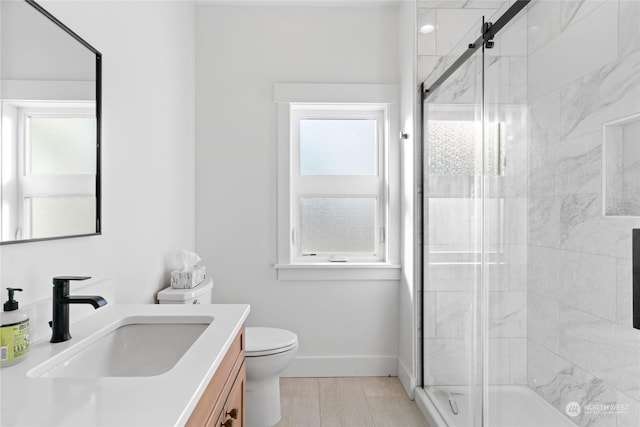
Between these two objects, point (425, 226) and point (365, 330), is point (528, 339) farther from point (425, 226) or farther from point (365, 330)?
point (365, 330)

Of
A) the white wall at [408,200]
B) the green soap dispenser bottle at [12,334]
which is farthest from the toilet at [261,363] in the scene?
the green soap dispenser bottle at [12,334]

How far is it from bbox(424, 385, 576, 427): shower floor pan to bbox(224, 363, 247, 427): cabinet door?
914 mm

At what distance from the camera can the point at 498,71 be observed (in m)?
1.57

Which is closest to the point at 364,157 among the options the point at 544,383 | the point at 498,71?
the point at 498,71

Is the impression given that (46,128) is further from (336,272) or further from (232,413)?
(336,272)

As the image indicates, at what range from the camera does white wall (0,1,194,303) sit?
1.35 m

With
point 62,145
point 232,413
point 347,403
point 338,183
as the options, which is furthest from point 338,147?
point 232,413

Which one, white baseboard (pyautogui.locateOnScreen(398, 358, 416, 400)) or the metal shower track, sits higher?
the metal shower track

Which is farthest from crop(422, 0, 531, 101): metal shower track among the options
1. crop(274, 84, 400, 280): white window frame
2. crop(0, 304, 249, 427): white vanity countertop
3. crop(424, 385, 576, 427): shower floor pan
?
crop(0, 304, 249, 427): white vanity countertop

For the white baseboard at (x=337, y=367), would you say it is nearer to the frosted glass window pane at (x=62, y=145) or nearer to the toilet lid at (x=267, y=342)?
the toilet lid at (x=267, y=342)

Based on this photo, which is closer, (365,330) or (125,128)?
(125,128)

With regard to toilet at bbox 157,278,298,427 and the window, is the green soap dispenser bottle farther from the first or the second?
the window

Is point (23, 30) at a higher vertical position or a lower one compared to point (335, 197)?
higher

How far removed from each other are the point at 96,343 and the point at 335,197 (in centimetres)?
196
